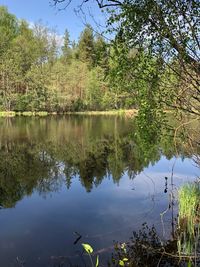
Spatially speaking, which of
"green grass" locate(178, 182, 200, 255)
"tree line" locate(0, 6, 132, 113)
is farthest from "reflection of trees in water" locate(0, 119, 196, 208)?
"tree line" locate(0, 6, 132, 113)

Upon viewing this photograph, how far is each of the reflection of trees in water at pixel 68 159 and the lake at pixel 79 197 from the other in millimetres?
37

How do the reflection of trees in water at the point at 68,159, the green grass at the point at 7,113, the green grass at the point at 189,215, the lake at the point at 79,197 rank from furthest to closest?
the green grass at the point at 7,113, the reflection of trees in water at the point at 68,159, the lake at the point at 79,197, the green grass at the point at 189,215

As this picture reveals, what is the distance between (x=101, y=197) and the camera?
1111 cm

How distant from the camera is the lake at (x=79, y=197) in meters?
7.21

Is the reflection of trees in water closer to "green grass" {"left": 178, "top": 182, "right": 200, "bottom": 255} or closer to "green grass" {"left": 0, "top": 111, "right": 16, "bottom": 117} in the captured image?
"green grass" {"left": 178, "top": 182, "right": 200, "bottom": 255}

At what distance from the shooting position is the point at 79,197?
11219 mm

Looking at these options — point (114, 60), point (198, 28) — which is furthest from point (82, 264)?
point (198, 28)

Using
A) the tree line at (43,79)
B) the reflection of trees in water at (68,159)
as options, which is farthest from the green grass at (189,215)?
the tree line at (43,79)

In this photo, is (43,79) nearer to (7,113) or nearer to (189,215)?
(7,113)

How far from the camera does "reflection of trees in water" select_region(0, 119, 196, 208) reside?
11195 mm

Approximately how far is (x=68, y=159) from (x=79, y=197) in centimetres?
643

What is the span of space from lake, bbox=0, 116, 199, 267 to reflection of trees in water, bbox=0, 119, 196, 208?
0.04 m

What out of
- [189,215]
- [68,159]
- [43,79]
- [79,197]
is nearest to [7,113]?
[43,79]

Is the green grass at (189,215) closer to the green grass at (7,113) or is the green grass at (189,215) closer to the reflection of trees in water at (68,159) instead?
the reflection of trees in water at (68,159)
